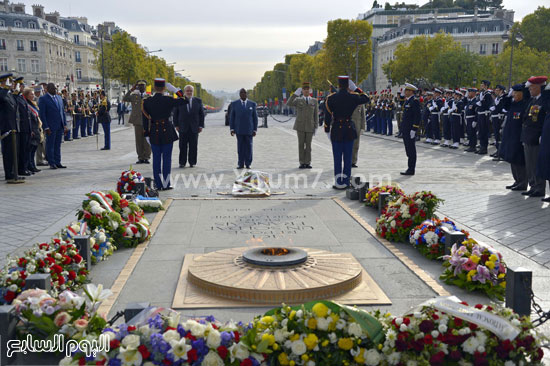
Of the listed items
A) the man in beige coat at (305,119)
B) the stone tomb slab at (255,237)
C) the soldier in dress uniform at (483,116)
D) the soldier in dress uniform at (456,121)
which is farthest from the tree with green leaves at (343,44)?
the stone tomb slab at (255,237)

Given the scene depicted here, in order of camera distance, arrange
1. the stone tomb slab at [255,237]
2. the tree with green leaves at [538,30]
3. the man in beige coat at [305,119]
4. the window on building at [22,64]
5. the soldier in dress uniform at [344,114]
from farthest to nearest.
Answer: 1. the window on building at [22,64]
2. the tree with green leaves at [538,30]
3. the man in beige coat at [305,119]
4. the soldier in dress uniform at [344,114]
5. the stone tomb slab at [255,237]

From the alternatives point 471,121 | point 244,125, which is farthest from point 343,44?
point 244,125

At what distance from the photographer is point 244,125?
14.2m

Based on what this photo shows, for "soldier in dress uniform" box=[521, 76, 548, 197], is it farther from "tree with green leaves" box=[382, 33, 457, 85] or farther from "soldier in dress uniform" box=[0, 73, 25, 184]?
"tree with green leaves" box=[382, 33, 457, 85]

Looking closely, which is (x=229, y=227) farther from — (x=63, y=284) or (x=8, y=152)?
(x=8, y=152)

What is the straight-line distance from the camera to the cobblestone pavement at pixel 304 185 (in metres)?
7.64

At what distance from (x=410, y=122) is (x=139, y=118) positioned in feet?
24.6

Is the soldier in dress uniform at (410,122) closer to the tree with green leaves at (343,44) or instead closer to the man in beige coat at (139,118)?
the man in beige coat at (139,118)

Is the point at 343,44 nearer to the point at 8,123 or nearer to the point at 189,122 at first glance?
the point at 189,122

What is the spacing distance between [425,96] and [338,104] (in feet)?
57.3

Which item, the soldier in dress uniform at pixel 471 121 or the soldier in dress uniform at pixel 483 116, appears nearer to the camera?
the soldier in dress uniform at pixel 483 116

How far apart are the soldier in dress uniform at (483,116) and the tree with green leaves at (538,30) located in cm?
4993

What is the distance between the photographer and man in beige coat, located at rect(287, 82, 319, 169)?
47.9 feet

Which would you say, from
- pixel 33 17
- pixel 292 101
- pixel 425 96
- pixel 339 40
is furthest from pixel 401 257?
pixel 33 17
